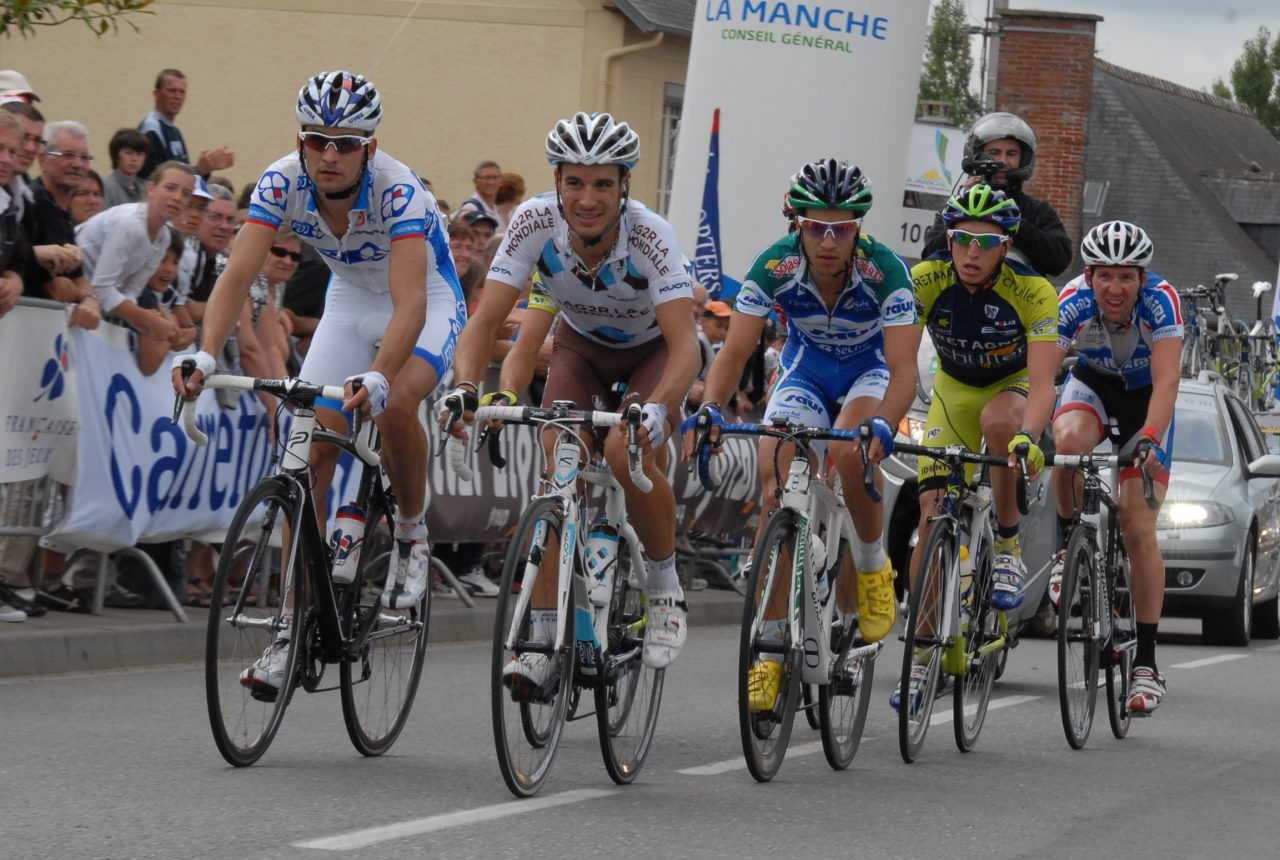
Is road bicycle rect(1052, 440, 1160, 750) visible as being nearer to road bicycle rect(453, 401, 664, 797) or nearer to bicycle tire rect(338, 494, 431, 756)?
road bicycle rect(453, 401, 664, 797)

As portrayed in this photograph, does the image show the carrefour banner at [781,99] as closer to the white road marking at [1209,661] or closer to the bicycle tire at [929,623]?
the white road marking at [1209,661]

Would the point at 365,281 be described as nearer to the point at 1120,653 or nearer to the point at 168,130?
the point at 1120,653

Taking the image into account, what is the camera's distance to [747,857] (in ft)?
20.7

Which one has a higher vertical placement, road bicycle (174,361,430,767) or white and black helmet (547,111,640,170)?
white and black helmet (547,111,640,170)

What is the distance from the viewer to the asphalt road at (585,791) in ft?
20.6

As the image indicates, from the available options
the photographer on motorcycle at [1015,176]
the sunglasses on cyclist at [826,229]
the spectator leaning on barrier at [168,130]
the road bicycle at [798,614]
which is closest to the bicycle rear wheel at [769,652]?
the road bicycle at [798,614]

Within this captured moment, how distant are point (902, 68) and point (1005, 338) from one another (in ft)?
30.0

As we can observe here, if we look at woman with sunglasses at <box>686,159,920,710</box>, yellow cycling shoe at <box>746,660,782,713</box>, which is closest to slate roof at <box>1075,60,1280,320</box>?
woman with sunglasses at <box>686,159,920,710</box>

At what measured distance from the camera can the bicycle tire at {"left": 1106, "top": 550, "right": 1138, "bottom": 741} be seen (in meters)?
9.73

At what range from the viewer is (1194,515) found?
51.4 ft

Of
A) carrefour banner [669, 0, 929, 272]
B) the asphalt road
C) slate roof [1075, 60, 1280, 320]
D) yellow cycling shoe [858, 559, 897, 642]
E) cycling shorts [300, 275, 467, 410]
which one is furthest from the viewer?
slate roof [1075, 60, 1280, 320]

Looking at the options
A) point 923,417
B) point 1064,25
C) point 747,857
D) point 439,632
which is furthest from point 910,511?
point 1064,25

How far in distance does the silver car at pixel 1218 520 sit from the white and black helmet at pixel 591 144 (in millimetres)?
8883

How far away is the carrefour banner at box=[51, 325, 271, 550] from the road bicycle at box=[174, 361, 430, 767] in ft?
10.2
